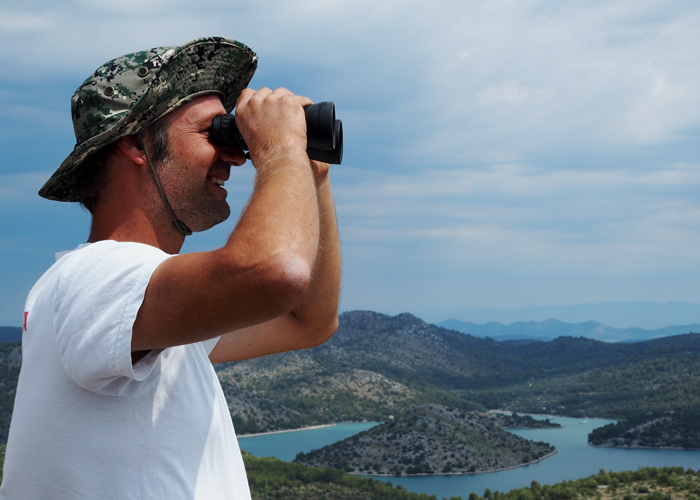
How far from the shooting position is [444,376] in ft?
372

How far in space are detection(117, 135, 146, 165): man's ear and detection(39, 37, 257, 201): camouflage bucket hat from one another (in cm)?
3

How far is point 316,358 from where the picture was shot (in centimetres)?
10194

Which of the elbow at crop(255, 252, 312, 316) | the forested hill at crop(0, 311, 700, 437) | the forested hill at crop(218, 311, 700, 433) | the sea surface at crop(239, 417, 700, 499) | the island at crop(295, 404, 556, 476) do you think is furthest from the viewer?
the forested hill at crop(218, 311, 700, 433)

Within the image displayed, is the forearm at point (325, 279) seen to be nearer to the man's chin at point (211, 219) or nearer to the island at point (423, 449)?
the man's chin at point (211, 219)

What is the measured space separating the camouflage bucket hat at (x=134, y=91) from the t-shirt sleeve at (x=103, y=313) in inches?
12.7

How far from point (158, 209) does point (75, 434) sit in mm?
505

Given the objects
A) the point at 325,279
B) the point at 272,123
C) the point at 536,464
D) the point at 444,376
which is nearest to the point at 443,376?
the point at 444,376

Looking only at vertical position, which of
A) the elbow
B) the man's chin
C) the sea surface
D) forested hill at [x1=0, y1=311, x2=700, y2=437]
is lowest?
the sea surface

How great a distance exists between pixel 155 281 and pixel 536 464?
286ft

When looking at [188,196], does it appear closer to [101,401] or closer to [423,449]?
[101,401]

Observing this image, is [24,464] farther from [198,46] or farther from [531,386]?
[531,386]

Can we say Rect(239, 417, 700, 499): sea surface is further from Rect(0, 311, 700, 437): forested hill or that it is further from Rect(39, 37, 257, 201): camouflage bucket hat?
Rect(39, 37, 257, 201): camouflage bucket hat

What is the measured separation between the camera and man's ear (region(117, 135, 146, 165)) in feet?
4.93

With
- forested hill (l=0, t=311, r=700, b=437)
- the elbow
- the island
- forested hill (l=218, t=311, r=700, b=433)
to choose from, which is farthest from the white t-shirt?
forested hill (l=218, t=311, r=700, b=433)
